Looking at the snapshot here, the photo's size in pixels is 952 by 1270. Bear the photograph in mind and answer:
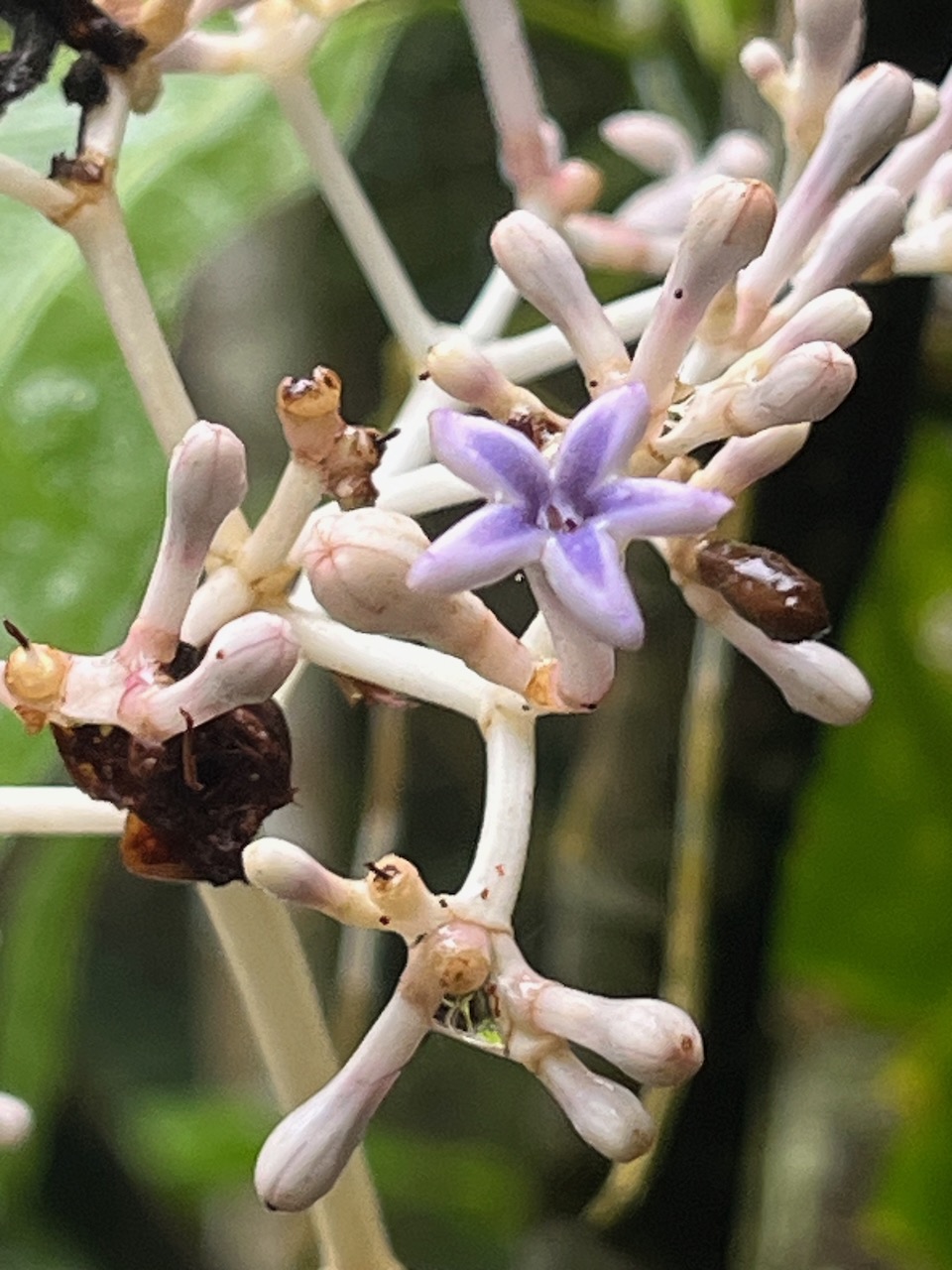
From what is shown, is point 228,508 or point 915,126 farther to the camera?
point 915,126

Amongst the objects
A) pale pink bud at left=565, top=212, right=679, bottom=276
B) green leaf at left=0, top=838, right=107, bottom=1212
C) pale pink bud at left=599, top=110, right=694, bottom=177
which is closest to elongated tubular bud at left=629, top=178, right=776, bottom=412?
pale pink bud at left=565, top=212, right=679, bottom=276

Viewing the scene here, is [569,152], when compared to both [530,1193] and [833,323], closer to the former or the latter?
[530,1193]

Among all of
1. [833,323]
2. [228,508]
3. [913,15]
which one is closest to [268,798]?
[228,508]

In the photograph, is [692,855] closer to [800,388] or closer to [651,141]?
[651,141]

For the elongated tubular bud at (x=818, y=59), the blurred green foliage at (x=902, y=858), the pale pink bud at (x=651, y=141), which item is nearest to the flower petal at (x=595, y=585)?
the elongated tubular bud at (x=818, y=59)

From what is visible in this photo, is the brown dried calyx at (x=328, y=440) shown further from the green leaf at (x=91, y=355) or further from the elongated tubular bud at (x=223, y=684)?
the green leaf at (x=91, y=355)

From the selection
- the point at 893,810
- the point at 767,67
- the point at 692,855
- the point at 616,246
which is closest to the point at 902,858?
the point at 893,810
